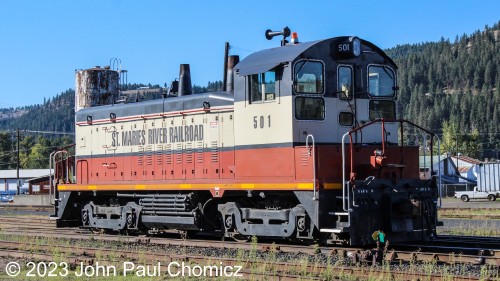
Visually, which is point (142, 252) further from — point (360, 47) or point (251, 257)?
point (360, 47)

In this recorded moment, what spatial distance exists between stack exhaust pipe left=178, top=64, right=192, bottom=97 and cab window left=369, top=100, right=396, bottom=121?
18.5 feet

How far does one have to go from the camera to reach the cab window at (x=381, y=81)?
16.0 m

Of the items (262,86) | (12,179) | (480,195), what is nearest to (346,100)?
(262,86)

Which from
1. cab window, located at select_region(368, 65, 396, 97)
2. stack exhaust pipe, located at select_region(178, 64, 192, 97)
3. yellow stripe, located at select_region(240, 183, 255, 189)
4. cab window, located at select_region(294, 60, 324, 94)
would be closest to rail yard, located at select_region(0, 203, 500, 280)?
yellow stripe, located at select_region(240, 183, 255, 189)

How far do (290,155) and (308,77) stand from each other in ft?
5.76

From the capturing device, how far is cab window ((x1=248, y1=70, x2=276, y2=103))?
14953mm

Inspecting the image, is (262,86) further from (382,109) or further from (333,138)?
(382,109)

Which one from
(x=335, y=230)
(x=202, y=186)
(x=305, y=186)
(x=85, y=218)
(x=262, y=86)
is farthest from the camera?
(x=85, y=218)

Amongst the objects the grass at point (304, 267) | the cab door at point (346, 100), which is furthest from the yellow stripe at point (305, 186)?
the cab door at point (346, 100)

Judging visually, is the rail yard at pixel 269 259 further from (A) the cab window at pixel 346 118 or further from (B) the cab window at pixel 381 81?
(B) the cab window at pixel 381 81

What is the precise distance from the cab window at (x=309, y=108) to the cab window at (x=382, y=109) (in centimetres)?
150

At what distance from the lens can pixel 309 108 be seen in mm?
14898

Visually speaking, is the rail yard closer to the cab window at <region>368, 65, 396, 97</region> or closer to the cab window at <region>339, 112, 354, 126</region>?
the cab window at <region>339, 112, 354, 126</region>

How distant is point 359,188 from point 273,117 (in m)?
2.52
